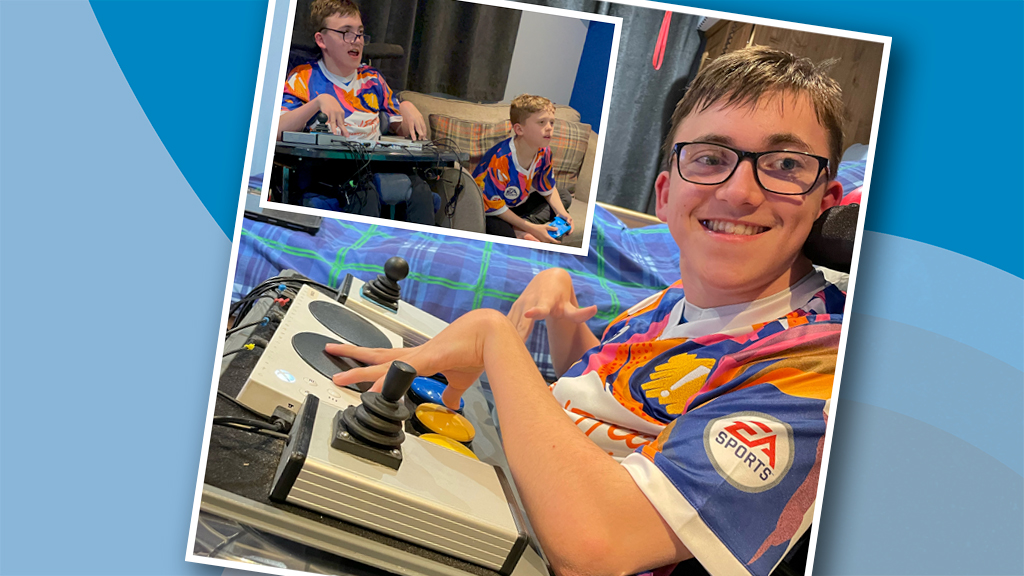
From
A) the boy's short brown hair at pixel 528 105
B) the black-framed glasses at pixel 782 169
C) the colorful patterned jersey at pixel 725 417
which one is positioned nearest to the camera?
the colorful patterned jersey at pixel 725 417

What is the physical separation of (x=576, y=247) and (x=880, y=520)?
593 millimetres

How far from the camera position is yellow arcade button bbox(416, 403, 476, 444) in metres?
0.96

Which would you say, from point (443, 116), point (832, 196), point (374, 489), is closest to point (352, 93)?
point (443, 116)

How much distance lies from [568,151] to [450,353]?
1.14 ft

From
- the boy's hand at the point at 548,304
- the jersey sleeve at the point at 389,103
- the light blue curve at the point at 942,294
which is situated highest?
the jersey sleeve at the point at 389,103

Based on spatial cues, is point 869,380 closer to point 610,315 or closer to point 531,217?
point 610,315

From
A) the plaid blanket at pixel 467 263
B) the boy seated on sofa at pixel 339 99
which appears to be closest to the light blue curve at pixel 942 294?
the plaid blanket at pixel 467 263

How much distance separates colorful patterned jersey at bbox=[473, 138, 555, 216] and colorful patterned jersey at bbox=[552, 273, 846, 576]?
272 mm

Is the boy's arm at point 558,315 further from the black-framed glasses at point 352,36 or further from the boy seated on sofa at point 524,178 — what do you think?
the black-framed glasses at point 352,36

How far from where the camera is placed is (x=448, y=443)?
0.91 meters

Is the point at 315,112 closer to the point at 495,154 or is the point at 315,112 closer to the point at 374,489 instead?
the point at 495,154

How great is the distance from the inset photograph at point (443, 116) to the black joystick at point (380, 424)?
0.36 metres

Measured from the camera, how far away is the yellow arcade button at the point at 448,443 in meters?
Answer: 0.88

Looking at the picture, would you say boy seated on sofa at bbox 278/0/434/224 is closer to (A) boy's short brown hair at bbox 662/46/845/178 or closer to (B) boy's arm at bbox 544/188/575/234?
(B) boy's arm at bbox 544/188/575/234
